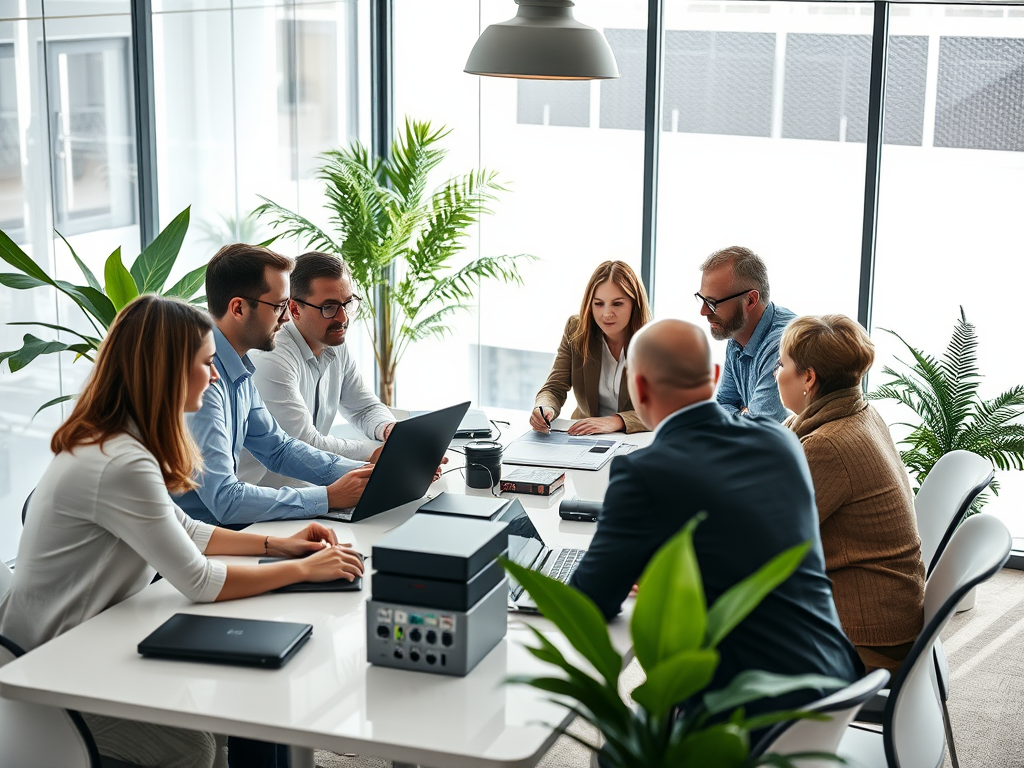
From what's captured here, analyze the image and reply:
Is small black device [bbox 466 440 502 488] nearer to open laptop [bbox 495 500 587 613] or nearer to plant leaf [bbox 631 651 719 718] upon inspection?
open laptop [bbox 495 500 587 613]

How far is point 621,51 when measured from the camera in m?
5.47

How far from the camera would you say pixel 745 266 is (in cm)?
384

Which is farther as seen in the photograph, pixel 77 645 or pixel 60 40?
pixel 60 40

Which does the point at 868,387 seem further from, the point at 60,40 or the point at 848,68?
the point at 60,40

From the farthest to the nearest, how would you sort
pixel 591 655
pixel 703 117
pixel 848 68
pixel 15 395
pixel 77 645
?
pixel 703 117 → pixel 848 68 → pixel 15 395 → pixel 77 645 → pixel 591 655

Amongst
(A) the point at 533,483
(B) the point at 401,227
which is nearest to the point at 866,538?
(A) the point at 533,483

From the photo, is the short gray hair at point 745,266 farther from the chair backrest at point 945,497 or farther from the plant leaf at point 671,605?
the plant leaf at point 671,605

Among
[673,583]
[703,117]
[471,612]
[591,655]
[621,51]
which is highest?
[621,51]

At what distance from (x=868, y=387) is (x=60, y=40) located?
12.6 feet

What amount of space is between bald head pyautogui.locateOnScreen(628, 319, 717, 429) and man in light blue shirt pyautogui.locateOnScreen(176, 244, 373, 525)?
1055 mm

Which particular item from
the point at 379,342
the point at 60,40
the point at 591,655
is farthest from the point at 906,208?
the point at 591,655

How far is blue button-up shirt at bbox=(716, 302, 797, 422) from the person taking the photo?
3736mm

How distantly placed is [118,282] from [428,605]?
225 centimetres

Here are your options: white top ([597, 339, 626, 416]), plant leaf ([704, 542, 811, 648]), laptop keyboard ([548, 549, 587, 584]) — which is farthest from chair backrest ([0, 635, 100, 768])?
white top ([597, 339, 626, 416])
